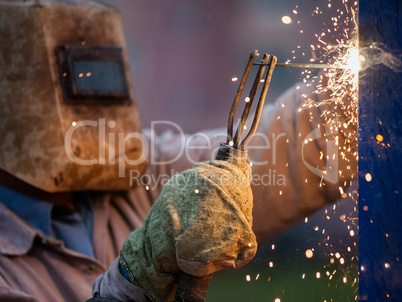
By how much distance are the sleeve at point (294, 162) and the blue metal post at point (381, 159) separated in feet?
0.55

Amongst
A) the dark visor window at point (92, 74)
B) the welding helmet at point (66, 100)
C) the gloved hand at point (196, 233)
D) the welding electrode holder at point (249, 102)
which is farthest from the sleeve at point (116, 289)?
the dark visor window at point (92, 74)

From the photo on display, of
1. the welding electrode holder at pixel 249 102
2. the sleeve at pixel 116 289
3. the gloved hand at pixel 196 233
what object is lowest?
the sleeve at pixel 116 289

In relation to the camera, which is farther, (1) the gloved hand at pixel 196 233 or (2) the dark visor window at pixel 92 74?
(2) the dark visor window at pixel 92 74

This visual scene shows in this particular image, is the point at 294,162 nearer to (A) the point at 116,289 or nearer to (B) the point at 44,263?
(A) the point at 116,289

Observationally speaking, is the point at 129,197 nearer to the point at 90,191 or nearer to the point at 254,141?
the point at 90,191

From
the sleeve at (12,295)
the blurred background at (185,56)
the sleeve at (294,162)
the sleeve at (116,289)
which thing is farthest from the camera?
the blurred background at (185,56)

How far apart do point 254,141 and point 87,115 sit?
43 centimetres

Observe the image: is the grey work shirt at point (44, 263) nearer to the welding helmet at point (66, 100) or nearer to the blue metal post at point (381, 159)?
the welding helmet at point (66, 100)

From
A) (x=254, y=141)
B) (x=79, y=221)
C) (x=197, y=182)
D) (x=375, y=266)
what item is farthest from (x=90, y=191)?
(x=375, y=266)

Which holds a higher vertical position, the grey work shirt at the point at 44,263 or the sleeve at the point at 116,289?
the sleeve at the point at 116,289

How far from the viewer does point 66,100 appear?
1.29 m

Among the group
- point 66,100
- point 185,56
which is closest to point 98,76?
point 66,100

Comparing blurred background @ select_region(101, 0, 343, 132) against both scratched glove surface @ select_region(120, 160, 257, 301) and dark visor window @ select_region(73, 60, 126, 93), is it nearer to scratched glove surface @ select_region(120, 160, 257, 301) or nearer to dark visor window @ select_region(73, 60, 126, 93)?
dark visor window @ select_region(73, 60, 126, 93)

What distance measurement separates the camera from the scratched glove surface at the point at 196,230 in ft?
2.22
